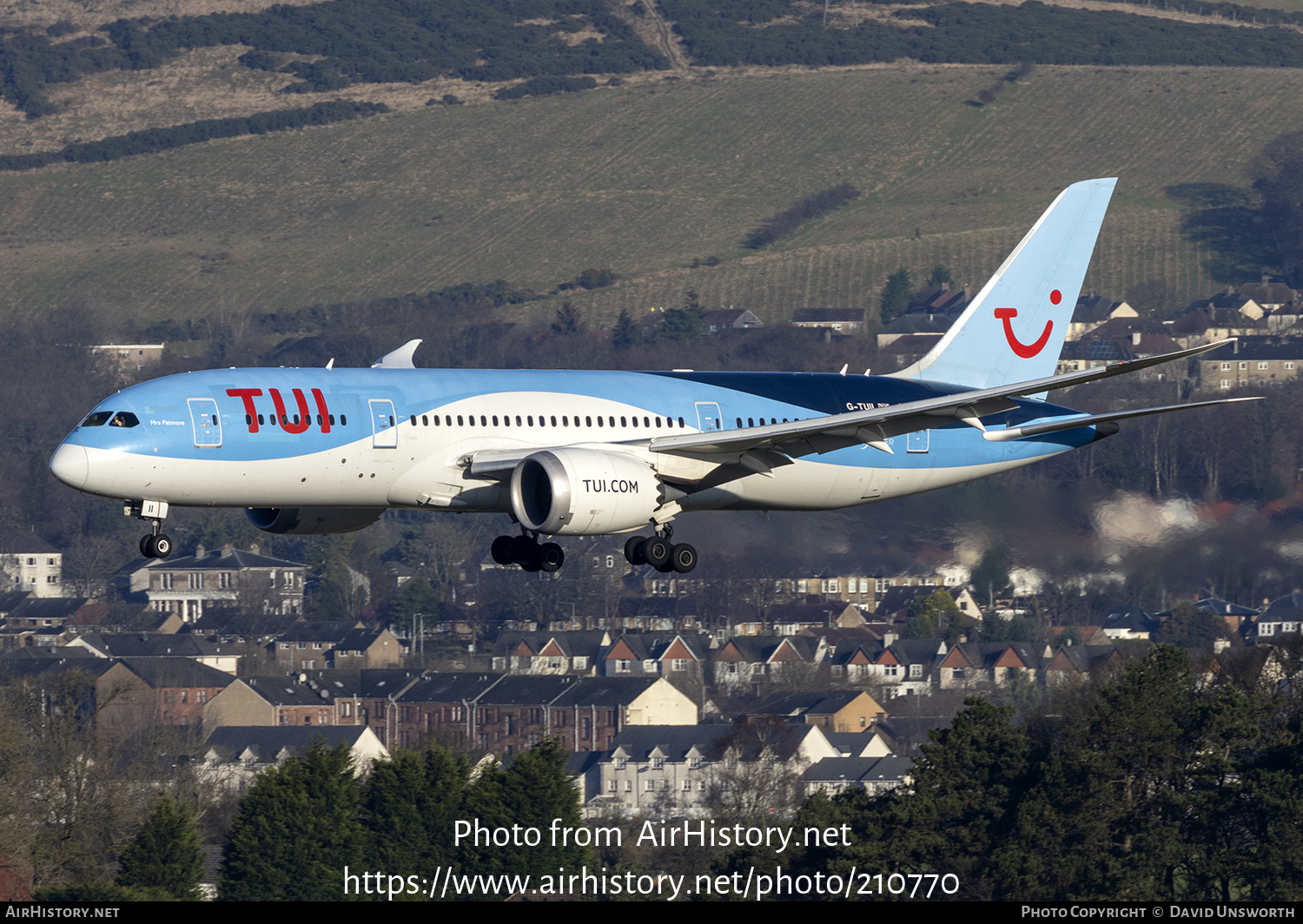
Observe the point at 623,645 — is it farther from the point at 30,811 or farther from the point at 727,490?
the point at 727,490

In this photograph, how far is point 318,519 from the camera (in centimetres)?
5450

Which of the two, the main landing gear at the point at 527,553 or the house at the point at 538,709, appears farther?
the house at the point at 538,709

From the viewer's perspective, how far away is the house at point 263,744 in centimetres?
16275

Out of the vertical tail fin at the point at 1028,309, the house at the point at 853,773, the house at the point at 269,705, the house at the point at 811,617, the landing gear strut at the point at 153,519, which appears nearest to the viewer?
the landing gear strut at the point at 153,519

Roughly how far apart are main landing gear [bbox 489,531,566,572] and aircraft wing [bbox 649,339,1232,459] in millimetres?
4288

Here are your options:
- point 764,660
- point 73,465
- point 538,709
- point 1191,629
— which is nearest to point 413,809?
point 73,465

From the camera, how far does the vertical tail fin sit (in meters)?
64.0

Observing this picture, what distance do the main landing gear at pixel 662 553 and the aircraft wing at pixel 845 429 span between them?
222cm

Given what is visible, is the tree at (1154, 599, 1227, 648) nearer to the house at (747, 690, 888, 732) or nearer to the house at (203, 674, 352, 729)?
the house at (747, 690, 888, 732)

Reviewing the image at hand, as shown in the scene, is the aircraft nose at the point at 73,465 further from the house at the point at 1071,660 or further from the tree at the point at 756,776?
the house at the point at 1071,660

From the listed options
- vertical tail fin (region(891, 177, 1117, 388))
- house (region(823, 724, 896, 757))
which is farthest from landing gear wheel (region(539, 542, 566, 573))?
house (region(823, 724, 896, 757))

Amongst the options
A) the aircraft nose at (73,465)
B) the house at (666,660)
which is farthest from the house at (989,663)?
the aircraft nose at (73,465)

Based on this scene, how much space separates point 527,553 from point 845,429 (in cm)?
895

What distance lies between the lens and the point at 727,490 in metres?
56.8
